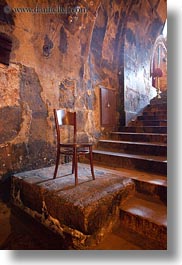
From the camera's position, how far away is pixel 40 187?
1.55 m

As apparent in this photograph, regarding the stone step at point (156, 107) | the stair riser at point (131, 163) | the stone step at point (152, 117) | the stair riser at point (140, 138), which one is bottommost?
the stair riser at point (131, 163)

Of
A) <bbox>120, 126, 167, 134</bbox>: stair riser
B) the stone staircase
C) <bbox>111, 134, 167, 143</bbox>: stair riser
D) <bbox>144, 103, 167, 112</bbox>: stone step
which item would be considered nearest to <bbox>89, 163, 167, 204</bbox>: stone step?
the stone staircase

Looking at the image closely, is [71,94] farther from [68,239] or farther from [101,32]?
[68,239]

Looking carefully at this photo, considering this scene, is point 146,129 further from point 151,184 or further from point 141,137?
point 151,184

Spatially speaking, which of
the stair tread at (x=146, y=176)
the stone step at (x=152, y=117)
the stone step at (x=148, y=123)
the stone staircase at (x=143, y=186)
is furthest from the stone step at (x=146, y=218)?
the stone step at (x=152, y=117)

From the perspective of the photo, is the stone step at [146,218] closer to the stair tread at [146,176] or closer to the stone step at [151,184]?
the stone step at [151,184]

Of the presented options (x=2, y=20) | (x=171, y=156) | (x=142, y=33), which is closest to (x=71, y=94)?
(x=2, y=20)

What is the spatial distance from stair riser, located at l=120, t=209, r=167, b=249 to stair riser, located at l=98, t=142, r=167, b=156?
1.08 m

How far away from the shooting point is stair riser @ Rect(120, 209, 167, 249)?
1.21 meters

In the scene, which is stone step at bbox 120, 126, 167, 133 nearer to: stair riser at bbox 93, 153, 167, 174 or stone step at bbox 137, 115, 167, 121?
stone step at bbox 137, 115, 167, 121

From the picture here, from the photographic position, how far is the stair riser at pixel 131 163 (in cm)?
192

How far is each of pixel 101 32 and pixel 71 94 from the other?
4.68 ft

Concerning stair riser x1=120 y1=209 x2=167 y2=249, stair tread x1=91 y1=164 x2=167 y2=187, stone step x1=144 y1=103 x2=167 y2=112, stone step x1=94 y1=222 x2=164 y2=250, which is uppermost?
stone step x1=144 y1=103 x2=167 y2=112

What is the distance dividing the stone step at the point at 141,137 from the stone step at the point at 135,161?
43 cm
